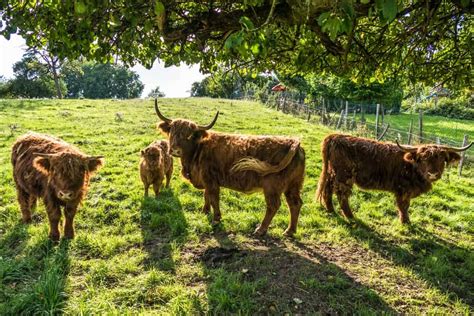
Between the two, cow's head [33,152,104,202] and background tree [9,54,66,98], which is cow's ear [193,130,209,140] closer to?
cow's head [33,152,104,202]

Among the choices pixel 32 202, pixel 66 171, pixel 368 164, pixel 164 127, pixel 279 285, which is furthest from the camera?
pixel 368 164

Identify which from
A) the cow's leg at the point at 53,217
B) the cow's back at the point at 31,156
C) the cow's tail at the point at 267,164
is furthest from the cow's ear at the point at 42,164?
the cow's tail at the point at 267,164

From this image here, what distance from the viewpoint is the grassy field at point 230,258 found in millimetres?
3875

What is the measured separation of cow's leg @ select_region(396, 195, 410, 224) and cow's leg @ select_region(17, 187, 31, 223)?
6.31 m

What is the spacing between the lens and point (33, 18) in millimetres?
3693

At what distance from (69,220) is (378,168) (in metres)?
5.25

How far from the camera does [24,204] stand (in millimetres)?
5793

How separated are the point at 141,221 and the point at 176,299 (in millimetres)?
2413

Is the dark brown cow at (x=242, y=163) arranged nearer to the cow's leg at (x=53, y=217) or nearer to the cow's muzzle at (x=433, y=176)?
the cow's leg at (x=53, y=217)

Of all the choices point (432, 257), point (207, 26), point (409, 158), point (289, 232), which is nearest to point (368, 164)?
point (409, 158)

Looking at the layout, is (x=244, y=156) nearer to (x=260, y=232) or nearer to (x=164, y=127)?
(x=260, y=232)

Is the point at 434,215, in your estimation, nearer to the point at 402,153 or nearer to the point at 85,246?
the point at 402,153

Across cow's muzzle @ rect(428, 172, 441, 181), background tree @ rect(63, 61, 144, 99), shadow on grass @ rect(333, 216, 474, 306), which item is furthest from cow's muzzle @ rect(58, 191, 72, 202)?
background tree @ rect(63, 61, 144, 99)

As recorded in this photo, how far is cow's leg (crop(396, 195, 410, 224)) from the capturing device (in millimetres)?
6477
